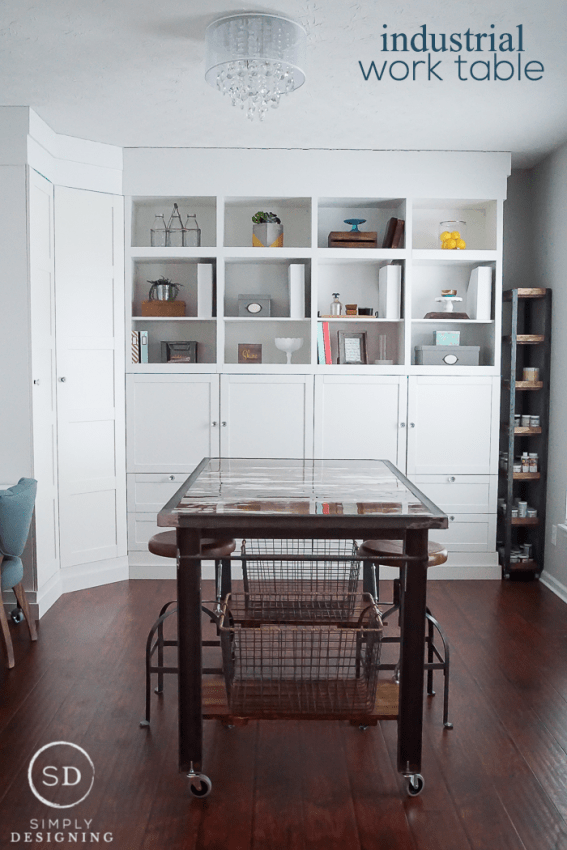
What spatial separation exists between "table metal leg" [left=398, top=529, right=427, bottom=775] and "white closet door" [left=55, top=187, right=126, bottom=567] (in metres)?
2.75

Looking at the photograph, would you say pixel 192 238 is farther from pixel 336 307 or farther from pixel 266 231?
pixel 336 307

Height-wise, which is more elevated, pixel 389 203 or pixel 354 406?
pixel 389 203

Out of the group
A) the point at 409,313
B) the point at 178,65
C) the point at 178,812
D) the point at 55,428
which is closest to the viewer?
the point at 178,812

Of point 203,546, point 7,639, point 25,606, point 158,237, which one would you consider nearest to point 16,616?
point 25,606

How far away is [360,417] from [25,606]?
2.41 meters

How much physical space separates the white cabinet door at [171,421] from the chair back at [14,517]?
137cm

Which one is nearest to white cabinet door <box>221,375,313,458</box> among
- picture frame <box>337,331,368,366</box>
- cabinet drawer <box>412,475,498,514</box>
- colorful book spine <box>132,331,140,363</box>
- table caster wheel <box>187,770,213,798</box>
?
picture frame <box>337,331,368,366</box>

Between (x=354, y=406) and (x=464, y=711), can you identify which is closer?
(x=464, y=711)

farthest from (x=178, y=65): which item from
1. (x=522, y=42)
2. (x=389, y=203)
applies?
(x=389, y=203)

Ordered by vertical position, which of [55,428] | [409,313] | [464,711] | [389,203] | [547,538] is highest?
[389,203]

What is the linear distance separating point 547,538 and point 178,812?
333 cm

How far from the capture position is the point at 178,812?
7.42 ft

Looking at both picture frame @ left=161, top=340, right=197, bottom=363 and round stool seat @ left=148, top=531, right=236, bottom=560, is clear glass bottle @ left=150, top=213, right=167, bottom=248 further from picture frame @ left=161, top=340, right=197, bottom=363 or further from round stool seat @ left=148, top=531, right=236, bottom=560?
round stool seat @ left=148, top=531, right=236, bottom=560

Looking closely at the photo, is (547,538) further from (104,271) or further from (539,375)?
(104,271)
